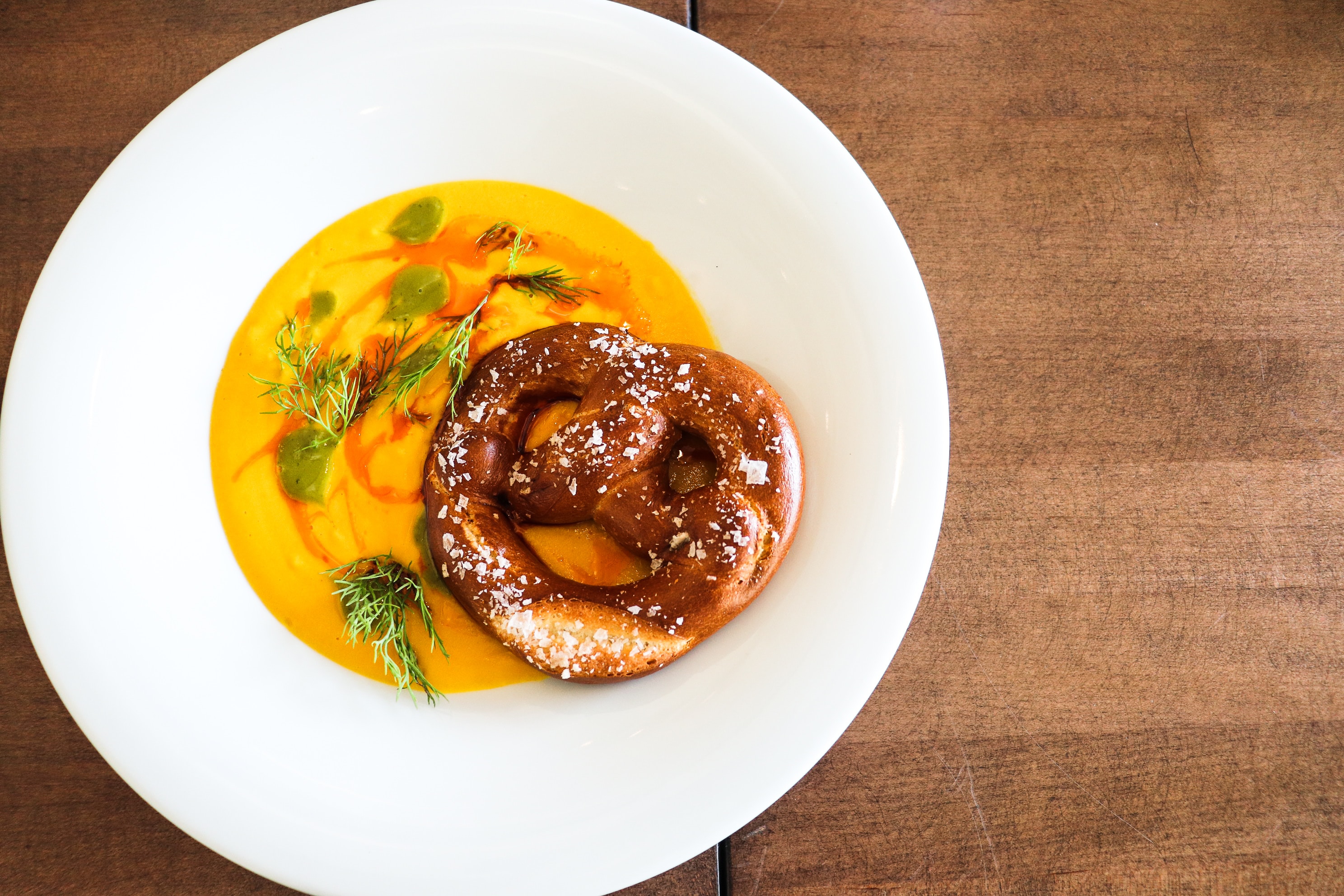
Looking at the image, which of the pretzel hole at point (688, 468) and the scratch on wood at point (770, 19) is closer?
the pretzel hole at point (688, 468)

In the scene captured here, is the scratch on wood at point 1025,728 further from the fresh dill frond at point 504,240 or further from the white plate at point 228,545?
the fresh dill frond at point 504,240

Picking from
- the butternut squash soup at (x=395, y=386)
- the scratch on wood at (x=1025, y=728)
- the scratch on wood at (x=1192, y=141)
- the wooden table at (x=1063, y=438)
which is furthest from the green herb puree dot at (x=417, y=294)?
the scratch on wood at (x=1192, y=141)

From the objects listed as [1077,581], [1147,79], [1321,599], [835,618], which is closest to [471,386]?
[835,618]

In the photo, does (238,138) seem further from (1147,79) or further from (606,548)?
(1147,79)

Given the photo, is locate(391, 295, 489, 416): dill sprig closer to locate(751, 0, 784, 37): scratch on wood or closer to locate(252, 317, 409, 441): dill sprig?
locate(252, 317, 409, 441): dill sprig

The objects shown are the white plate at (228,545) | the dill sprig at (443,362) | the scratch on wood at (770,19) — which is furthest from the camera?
the scratch on wood at (770,19)

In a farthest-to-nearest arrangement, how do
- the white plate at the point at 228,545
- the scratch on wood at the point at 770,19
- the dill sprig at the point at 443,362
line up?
the scratch on wood at the point at 770,19 < the dill sprig at the point at 443,362 < the white plate at the point at 228,545

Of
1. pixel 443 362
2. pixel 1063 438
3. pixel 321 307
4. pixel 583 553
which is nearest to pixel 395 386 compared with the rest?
pixel 443 362

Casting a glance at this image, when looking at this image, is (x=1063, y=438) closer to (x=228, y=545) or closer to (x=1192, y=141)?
(x=1192, y=141)
